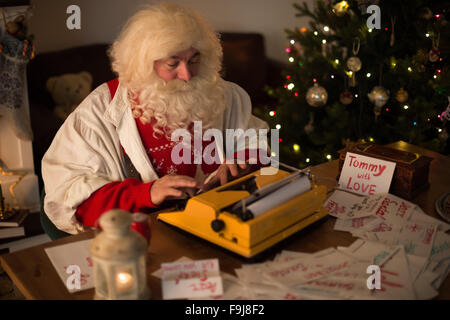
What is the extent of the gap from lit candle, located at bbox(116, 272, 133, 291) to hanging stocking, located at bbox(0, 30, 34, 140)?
2.48 m

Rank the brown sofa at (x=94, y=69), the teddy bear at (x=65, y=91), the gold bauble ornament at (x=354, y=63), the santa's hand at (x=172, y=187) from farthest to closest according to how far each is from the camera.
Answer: the teddy bear at (x=65, y=91) → the brown sofa at (x=94, y=69) → the gold bauble ornament at (x=354, y=63) → the santa's hand at (x=172, y=187)

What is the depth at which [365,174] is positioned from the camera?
202cm

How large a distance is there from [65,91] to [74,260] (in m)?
2.84

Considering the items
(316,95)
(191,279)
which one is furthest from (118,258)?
(316,95)

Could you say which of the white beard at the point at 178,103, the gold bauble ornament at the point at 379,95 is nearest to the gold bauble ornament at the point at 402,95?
the gold bauble ornament at the point at 379,95

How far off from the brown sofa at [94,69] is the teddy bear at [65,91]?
3.5 inches

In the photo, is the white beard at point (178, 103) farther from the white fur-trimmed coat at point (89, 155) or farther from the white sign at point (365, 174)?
the white sign at point (365, 174)

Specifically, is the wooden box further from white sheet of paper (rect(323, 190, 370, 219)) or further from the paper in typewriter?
the paper in typewriter

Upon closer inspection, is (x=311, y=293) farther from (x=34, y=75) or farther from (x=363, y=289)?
(x=34, y=75)

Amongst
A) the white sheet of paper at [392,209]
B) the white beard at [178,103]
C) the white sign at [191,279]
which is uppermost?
the white beard at [178,103]

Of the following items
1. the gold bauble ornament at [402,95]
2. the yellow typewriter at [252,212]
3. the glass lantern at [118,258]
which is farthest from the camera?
the gold bauble ornament at [402,95]

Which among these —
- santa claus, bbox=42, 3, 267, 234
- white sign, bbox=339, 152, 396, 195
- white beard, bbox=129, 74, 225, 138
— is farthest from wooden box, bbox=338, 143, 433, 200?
white beard, bbox=129, 74, 225, 138

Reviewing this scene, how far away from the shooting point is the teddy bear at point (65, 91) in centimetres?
406

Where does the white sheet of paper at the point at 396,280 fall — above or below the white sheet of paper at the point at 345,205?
below
